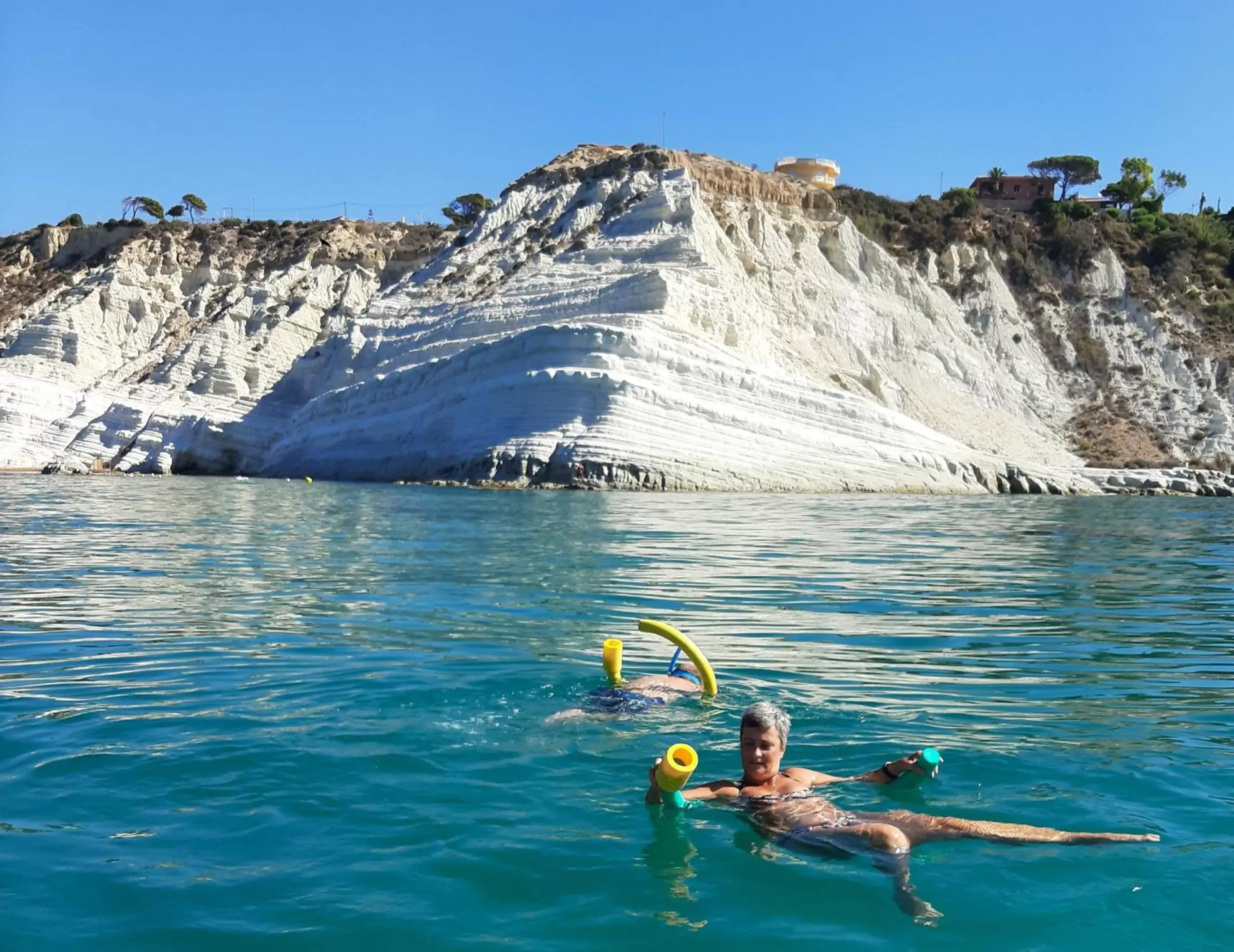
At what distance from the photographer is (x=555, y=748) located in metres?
6.76

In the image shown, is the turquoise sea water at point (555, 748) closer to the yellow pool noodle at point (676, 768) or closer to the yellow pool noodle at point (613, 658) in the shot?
the yellow pool noodle at point (676, 768)

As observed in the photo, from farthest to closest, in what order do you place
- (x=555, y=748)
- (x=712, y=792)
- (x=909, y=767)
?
(x=555, y=748)
(x=909, y=767)
(x=712, y=792)

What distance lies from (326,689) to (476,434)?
2947cm

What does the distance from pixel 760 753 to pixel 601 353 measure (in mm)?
31754

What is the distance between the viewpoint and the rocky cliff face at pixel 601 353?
36.3 meters

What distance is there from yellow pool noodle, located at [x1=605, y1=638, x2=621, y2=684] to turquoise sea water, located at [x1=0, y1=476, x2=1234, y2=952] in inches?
16.4

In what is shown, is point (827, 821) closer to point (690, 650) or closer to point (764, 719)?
point (764, 719)

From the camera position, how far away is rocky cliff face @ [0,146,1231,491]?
36281 millimetres

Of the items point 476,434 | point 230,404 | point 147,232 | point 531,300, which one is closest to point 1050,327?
point 531,300

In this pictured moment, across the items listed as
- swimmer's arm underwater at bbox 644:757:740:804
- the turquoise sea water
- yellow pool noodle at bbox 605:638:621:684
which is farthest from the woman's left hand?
yellow pool noodle at bbox 605:638:621:684

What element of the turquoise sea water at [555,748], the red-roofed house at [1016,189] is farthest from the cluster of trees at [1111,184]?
the turquoise sea water at [555,748]

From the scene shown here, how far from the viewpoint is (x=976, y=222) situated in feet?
197

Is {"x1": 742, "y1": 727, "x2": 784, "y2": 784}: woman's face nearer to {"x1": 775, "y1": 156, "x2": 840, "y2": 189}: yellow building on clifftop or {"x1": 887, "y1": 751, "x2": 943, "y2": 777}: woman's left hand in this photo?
{"x1": 887, "y1": 751, "x2": 943, "y2": 777}: woman's left hand

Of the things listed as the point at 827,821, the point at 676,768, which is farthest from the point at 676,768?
the point at 827,821
